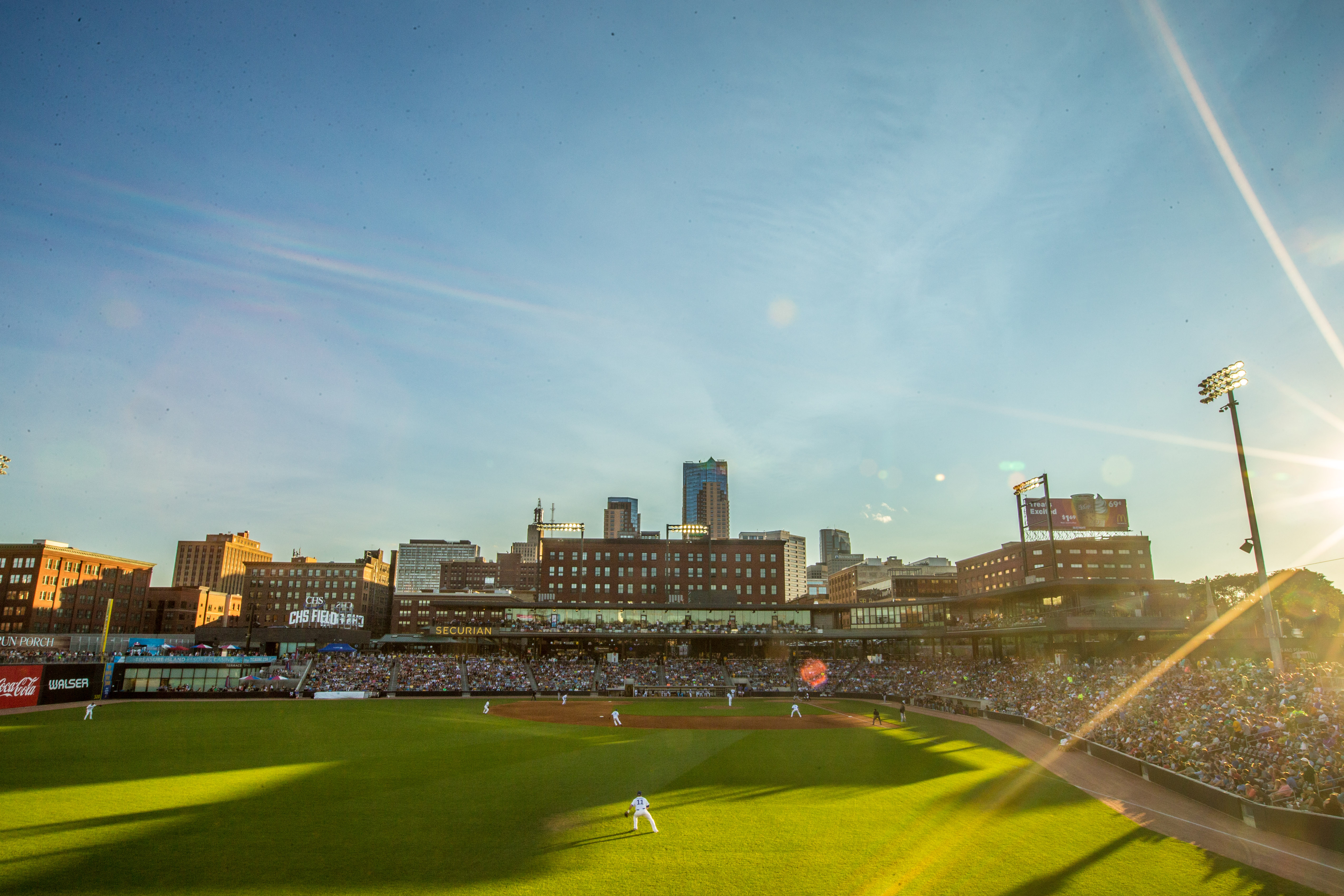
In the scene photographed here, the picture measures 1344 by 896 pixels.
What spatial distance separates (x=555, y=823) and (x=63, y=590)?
Answer: 144m

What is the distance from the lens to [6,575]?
116 m

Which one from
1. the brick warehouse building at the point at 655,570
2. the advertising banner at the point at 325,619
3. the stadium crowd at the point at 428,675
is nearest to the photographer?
the stadium crowd at the point at 428,675

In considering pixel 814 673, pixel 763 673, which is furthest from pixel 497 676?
pixel 814 673

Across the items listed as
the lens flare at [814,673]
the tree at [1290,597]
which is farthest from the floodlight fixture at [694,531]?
the tree at [1290,597]

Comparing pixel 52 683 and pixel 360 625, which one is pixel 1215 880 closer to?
pixel 52 683

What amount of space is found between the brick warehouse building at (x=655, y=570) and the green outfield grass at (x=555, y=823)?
250ft

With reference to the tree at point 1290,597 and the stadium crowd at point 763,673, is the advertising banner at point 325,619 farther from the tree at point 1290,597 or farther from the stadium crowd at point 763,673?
the tree at point 1290,597

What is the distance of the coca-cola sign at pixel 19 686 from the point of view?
50844 millimetres

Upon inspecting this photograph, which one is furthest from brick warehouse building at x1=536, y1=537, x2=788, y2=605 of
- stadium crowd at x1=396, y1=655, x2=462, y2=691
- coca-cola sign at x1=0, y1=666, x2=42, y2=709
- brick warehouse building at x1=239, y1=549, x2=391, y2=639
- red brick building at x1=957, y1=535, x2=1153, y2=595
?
brick warehouse building at x1=239, y1=549, x2=391, y2=639

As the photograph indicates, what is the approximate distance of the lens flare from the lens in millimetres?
77750

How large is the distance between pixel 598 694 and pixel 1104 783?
182 ft

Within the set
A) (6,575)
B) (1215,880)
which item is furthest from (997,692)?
(6,575)

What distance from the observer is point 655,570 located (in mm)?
112875

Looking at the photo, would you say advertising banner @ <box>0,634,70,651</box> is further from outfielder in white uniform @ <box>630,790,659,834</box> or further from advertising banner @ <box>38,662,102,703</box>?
outfielder in white uniform @ <box>630,790,659,834</box>
